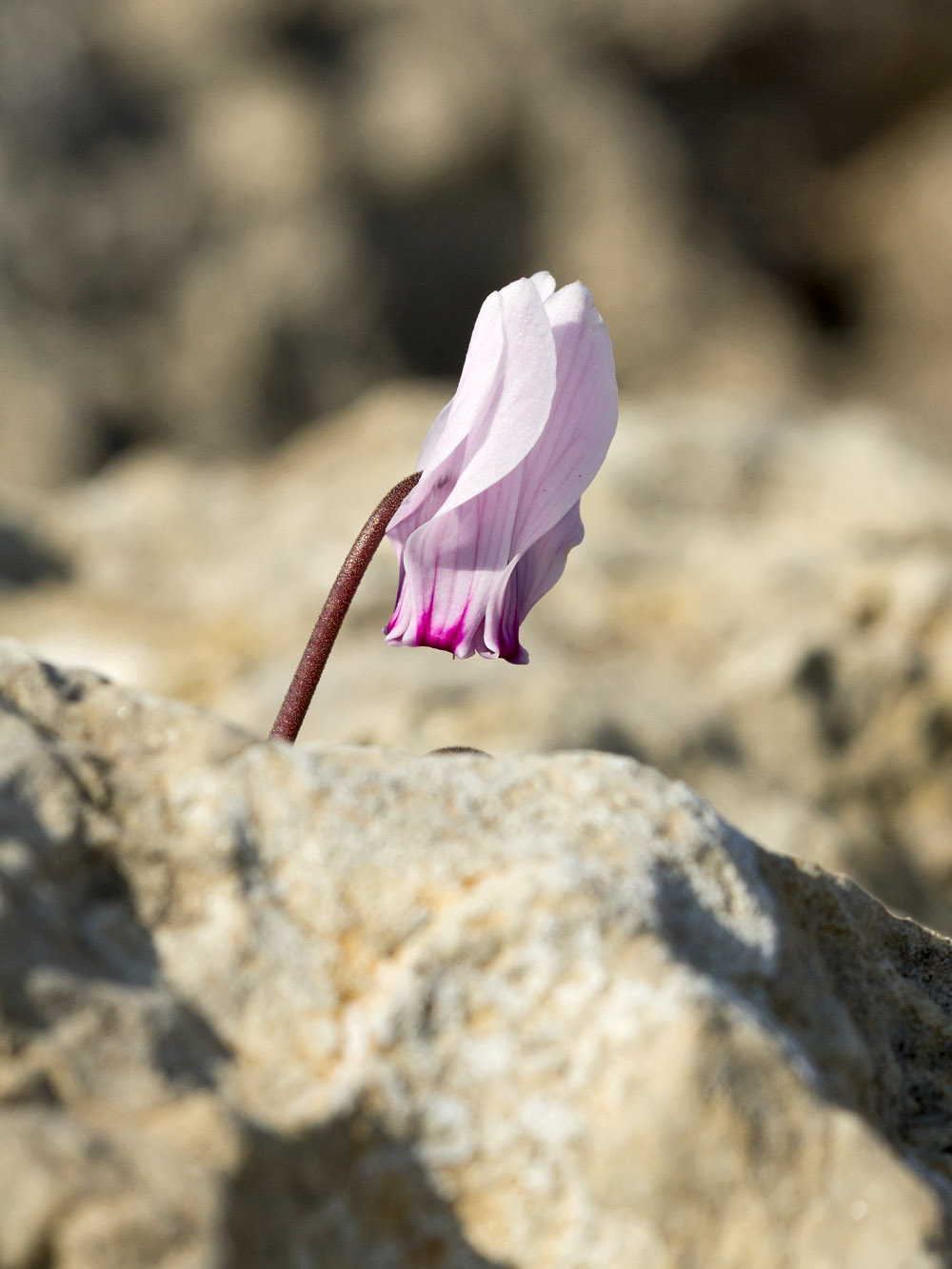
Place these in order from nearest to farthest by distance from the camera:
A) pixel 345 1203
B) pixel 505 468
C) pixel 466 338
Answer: pixel 345 1203 < pixel 505 468 < pixel 466 338

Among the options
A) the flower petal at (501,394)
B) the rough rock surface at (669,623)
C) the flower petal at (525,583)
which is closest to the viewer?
the flower petal at (501,394)

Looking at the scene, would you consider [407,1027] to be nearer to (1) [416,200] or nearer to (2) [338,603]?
(2) [338,603]

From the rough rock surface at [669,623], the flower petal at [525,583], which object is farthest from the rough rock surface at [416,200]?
the flower petal at [525,583]

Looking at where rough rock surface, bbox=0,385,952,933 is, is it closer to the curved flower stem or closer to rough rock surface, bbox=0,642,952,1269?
the curved flower stem

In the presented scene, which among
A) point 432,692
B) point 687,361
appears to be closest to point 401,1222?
point 432,692

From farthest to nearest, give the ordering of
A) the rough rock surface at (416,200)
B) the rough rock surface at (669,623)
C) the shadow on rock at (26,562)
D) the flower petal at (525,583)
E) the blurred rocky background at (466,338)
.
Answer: the rough rock surface at (416,200), the shadow on rock at (26,562), the blurred rocky background at (466,338), the rough rock surface at (669,623), the flower petal at (525,583)

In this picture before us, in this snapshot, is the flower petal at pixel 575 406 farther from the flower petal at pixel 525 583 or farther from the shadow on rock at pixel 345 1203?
the shadow on rock at pixel 345 1203

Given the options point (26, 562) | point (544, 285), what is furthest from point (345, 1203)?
point (26, 562)
